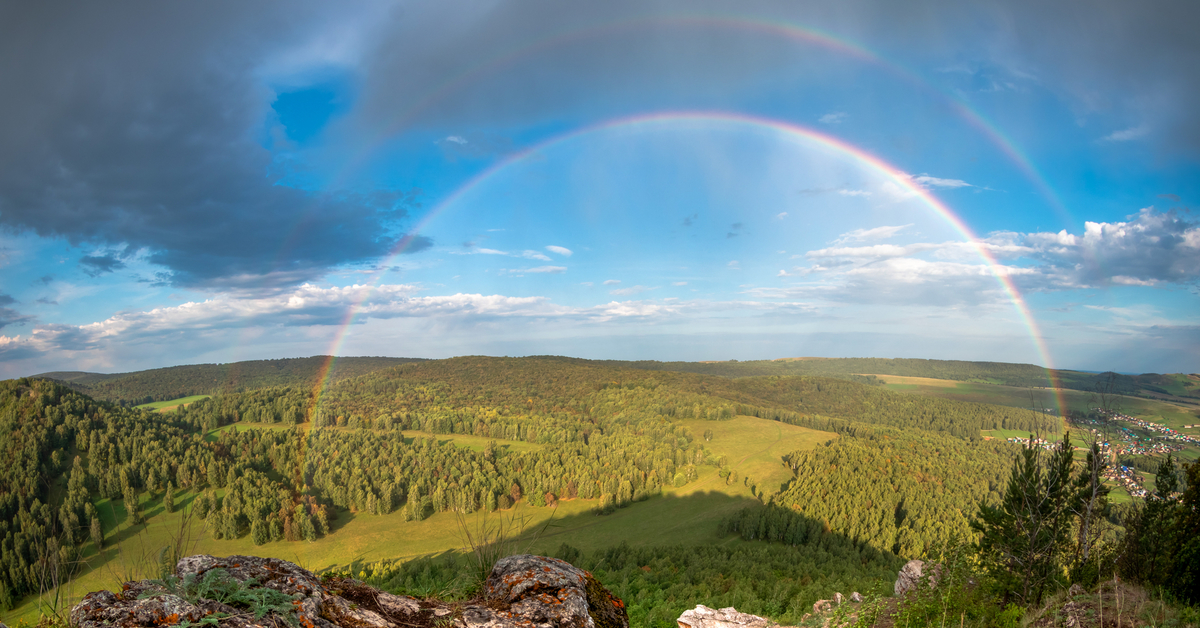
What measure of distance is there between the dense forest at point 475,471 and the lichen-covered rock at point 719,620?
621 inches

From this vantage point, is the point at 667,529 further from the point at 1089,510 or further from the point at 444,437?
the point at 444,437

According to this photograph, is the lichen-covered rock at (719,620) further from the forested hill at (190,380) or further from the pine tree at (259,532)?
the forested hill at (190,380)

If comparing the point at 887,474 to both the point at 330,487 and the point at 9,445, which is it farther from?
the point at 9,445

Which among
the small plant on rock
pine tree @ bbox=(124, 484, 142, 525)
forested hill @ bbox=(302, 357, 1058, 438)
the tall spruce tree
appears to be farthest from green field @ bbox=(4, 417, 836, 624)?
the small plant on rock

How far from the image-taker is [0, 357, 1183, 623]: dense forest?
209ft

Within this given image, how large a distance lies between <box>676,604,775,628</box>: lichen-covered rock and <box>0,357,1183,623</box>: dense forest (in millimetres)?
15785

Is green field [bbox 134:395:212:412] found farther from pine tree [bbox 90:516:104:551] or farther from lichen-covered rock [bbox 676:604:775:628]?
lichen-covered rock [bbox 676:604:775:628]

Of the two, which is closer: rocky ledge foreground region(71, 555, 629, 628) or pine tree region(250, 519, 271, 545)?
rocky ledge foreground region(71, 555, 629, 628)

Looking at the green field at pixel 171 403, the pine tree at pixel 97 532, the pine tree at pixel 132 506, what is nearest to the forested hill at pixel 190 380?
the green field at pixel 171 403

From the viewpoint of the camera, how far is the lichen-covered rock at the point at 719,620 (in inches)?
591

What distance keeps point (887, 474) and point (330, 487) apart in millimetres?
112874

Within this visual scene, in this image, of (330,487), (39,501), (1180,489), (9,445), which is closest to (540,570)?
(1180,489)

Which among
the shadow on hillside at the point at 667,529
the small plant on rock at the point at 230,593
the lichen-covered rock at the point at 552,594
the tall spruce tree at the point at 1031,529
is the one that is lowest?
the shadow on hillside at the point at 667,529

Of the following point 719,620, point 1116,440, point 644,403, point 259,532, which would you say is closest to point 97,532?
point 259,532
